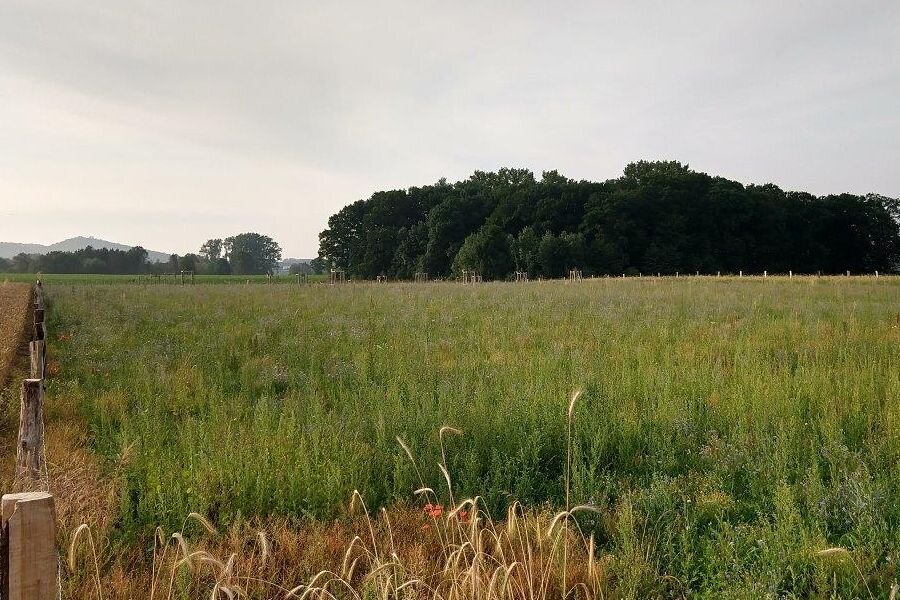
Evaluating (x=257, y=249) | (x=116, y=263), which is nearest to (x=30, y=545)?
(x=116, y=263)

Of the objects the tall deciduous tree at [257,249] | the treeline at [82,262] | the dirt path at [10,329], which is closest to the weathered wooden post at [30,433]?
the dirt path at [10,329]

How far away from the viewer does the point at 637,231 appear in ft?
211

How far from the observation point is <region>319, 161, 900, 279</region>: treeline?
62781 mm

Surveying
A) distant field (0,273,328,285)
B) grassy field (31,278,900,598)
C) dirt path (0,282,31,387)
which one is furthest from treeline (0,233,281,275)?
grassy field (31,278,900,598)

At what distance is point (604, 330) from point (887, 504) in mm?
7946

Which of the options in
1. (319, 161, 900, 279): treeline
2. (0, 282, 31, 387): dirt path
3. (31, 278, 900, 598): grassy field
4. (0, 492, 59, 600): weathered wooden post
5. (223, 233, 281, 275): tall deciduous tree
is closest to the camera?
(0, 492, 59, 600): weathered wooden post

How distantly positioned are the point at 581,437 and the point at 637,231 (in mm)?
63562

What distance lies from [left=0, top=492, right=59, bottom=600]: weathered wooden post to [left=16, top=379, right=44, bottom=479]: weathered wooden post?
7.19ft

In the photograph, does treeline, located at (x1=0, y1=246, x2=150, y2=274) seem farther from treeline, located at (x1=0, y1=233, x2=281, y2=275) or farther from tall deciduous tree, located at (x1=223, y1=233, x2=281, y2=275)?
tall deciduous tree, located at (x1=223, y1=233, x2=281, y2=275)

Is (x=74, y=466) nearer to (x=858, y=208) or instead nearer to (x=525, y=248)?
(x=525, y=248)

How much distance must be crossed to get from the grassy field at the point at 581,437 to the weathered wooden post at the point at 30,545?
2189 mm

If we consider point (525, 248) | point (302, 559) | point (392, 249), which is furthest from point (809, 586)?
point (392, 249)

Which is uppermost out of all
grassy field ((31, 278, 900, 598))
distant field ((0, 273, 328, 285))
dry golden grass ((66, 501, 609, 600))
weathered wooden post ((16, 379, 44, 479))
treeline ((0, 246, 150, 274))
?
treeline ((0, 246, 150, 274))

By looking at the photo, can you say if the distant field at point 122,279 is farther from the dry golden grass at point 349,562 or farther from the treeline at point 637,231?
the dry golden grass at point 349,562
